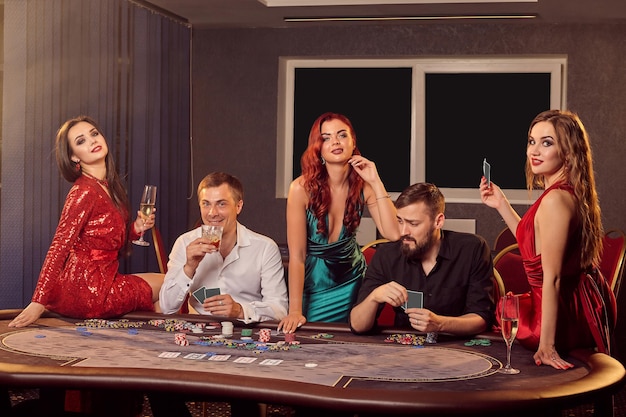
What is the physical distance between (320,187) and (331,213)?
Result: 123 millimetres

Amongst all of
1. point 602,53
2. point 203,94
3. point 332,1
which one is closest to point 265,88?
point 203,94

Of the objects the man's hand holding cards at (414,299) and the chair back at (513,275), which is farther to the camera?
the chair back at (513,275)

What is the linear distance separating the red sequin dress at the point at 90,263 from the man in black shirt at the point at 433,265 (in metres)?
1.07

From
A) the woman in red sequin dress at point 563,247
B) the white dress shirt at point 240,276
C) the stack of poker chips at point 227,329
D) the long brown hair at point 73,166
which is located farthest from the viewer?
the long brown hair at point 73,166

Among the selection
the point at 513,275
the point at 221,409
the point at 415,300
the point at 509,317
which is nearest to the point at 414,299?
the point at 415,300

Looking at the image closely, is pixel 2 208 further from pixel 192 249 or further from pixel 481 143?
pixel 481 143

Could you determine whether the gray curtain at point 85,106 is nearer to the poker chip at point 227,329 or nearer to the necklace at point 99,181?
the necklace at point 99,181

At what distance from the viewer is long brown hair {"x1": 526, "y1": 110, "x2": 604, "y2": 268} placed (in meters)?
2.64

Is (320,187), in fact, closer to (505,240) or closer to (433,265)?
(433,265)

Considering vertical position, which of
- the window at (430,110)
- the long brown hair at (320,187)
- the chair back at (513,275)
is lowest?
the chair back at (513,275)

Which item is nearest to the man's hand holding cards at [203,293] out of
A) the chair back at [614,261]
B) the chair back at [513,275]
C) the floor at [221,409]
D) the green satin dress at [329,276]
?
the green satin dress at [329,276]

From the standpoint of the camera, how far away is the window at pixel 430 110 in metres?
6.69

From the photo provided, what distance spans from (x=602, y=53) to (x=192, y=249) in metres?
4.34

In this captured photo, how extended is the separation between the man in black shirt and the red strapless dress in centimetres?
20
